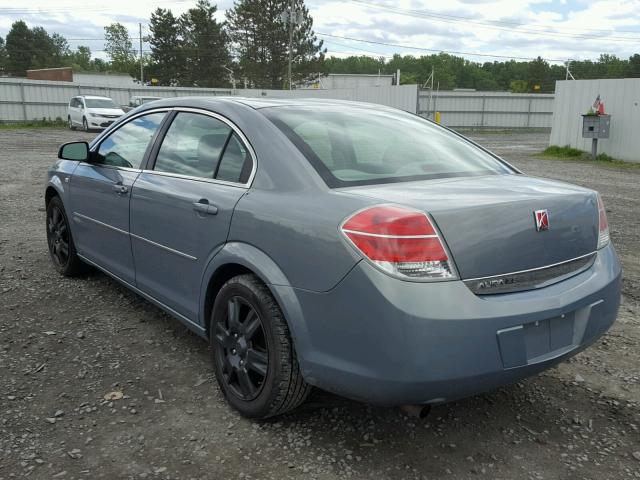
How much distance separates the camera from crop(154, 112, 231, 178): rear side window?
3271 mm

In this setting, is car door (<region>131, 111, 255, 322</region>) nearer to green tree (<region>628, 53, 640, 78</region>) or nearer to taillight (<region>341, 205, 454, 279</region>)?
taillight (<region>341, 205, 454, 279</region>)

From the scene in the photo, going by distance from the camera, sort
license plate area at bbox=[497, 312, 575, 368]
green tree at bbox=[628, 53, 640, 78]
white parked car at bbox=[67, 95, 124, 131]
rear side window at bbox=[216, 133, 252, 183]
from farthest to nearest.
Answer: green tree at bbox=[628, 53, 640, 78] → white parked car at bbox=[67, 95, 124, 131] → rear side window at bbox=[216, 133, 252, 183] → license plate area at bbox=[497, 312, 575, 368]

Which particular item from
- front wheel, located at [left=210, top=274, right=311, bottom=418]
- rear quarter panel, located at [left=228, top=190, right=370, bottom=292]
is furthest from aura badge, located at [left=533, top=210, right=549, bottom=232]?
front wheel, located at [left=210, top=274, right=311, bottom=418]

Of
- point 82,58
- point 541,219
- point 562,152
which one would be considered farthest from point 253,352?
point 82,58

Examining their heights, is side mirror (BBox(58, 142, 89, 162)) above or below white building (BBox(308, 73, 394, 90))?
Result: below

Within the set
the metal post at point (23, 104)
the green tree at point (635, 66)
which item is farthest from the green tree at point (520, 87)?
the metal post at point (23, 104)

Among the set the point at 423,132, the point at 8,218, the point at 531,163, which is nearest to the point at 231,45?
the point at 531,163

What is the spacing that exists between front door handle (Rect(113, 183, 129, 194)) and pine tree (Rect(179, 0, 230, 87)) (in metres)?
66.8

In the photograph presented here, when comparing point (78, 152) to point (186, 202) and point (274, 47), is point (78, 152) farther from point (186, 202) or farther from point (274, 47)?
point (274, 47)

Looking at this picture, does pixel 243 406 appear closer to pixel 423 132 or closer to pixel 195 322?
pixel 195 322

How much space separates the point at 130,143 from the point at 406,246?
8.54 ft

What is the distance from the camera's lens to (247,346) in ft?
9.37

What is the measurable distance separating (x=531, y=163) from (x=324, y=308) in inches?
568

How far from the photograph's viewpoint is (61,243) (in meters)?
5.16
